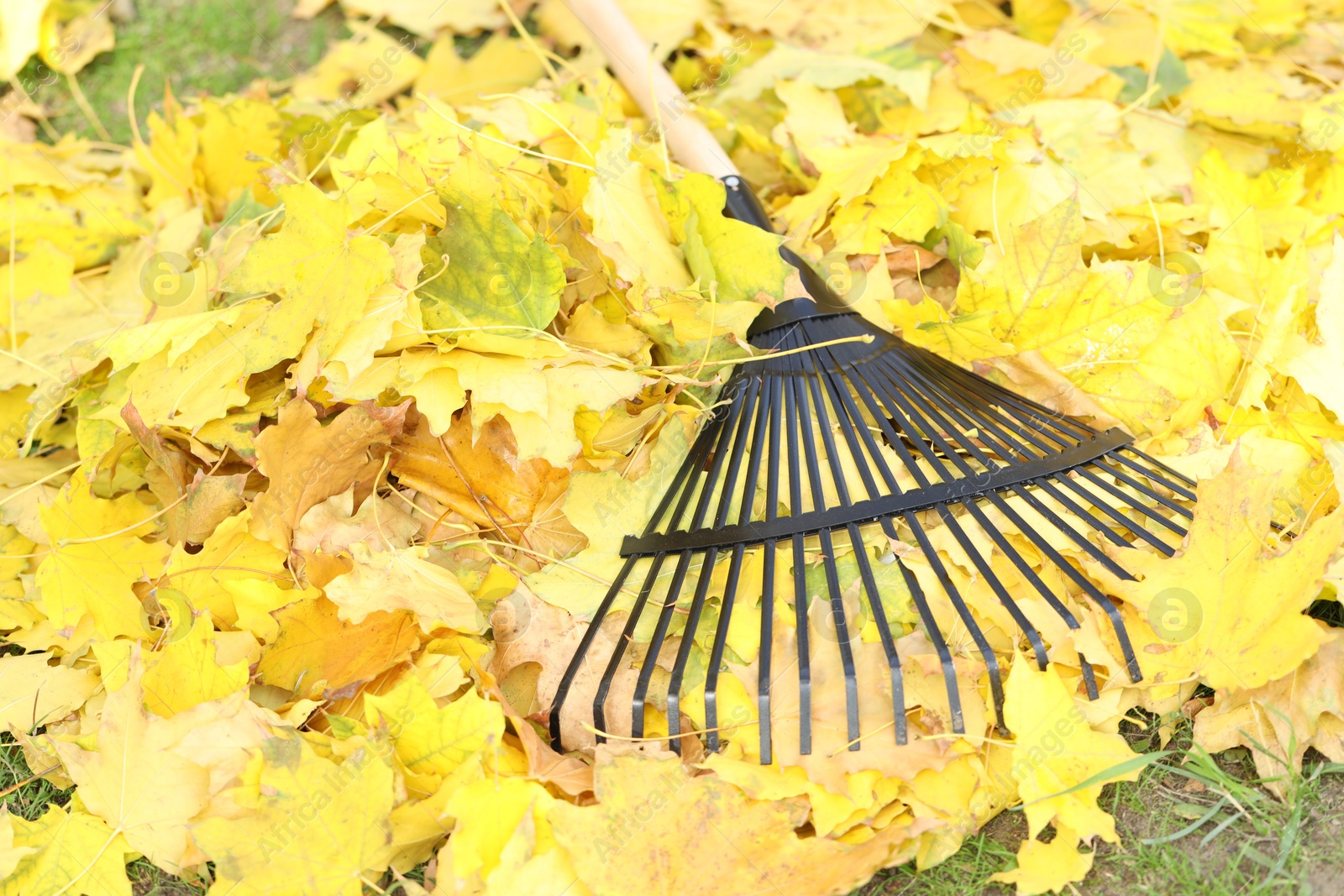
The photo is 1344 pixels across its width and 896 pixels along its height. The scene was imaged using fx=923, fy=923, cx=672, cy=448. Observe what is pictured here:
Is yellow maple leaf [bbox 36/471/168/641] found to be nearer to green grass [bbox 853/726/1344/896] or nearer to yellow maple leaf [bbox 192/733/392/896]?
yellow maple leaf [bbox 192/733/392/896]

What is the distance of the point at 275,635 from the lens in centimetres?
121

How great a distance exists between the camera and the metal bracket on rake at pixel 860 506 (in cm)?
113

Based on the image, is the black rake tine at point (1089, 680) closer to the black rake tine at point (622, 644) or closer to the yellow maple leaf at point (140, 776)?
the black rake tine at point (622, 644)

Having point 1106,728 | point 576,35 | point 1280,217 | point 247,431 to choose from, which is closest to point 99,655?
point 247,431

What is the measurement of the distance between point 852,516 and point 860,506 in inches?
0.9

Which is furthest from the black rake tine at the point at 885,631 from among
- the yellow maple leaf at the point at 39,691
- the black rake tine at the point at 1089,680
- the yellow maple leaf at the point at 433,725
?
the yellow maple leaf at the point at 39,691

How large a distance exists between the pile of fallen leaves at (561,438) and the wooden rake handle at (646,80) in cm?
6

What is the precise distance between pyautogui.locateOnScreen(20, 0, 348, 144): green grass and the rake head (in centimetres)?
160

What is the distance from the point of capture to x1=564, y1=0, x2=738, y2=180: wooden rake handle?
5.25 feet

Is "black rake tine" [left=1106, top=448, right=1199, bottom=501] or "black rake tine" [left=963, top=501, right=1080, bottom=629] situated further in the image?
"black rake tine" [left=1106, top=448, right=1199, bottom=501]

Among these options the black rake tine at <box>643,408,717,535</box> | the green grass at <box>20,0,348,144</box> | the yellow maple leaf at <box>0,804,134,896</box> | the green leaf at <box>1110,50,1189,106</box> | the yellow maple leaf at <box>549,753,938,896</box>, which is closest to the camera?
the yellow maple leaf at <box>549,753,938,896</box>

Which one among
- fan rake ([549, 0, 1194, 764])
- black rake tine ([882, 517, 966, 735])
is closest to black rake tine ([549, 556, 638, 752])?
fan rake ([549, 0, 1194, 764])

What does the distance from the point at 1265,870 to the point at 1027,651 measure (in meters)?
0.33

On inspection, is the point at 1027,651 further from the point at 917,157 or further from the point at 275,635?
the point at 275,635
